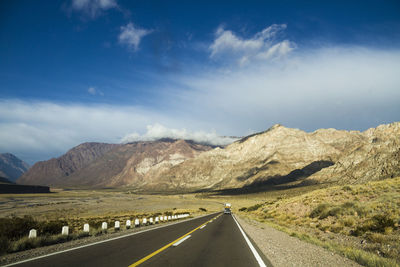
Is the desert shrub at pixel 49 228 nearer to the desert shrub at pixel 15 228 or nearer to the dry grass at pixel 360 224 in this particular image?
the desert shrub at pixel 15 228

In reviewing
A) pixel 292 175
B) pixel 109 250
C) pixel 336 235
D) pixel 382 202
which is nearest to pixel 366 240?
pixel 336 235

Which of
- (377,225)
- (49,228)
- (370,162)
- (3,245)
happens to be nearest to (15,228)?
(49,228)

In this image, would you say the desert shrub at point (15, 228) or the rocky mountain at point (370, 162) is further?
the rocky mountain at point (370, 162)

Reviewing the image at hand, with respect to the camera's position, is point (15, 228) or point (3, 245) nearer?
point (3, 245)

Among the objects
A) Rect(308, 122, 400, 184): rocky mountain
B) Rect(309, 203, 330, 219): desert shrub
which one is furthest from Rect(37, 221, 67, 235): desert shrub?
Rect(308, 122, 400, 184): rocky mountain

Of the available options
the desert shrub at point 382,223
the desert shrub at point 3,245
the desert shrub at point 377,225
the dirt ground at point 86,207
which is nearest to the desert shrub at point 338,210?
the desert shrub at point 377,225

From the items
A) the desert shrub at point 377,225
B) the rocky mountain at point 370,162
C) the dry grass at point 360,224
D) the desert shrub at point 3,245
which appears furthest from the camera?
the rocky mountain at point 370,162

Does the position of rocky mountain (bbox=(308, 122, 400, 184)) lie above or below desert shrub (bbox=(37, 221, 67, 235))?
above

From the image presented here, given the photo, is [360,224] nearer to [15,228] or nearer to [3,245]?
[3,245]

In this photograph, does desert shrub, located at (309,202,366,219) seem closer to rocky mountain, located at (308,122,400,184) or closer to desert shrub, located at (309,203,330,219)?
desert shrub, located at (309,203,330,219)

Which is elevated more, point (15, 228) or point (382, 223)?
point (15, 228)

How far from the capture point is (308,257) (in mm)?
8906

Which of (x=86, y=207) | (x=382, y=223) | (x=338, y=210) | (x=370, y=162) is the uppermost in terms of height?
(x=370, y=162)

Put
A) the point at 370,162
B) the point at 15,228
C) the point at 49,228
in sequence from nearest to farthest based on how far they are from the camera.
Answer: the point at 15,228 → the point at 49,228 → the point at 370,162
